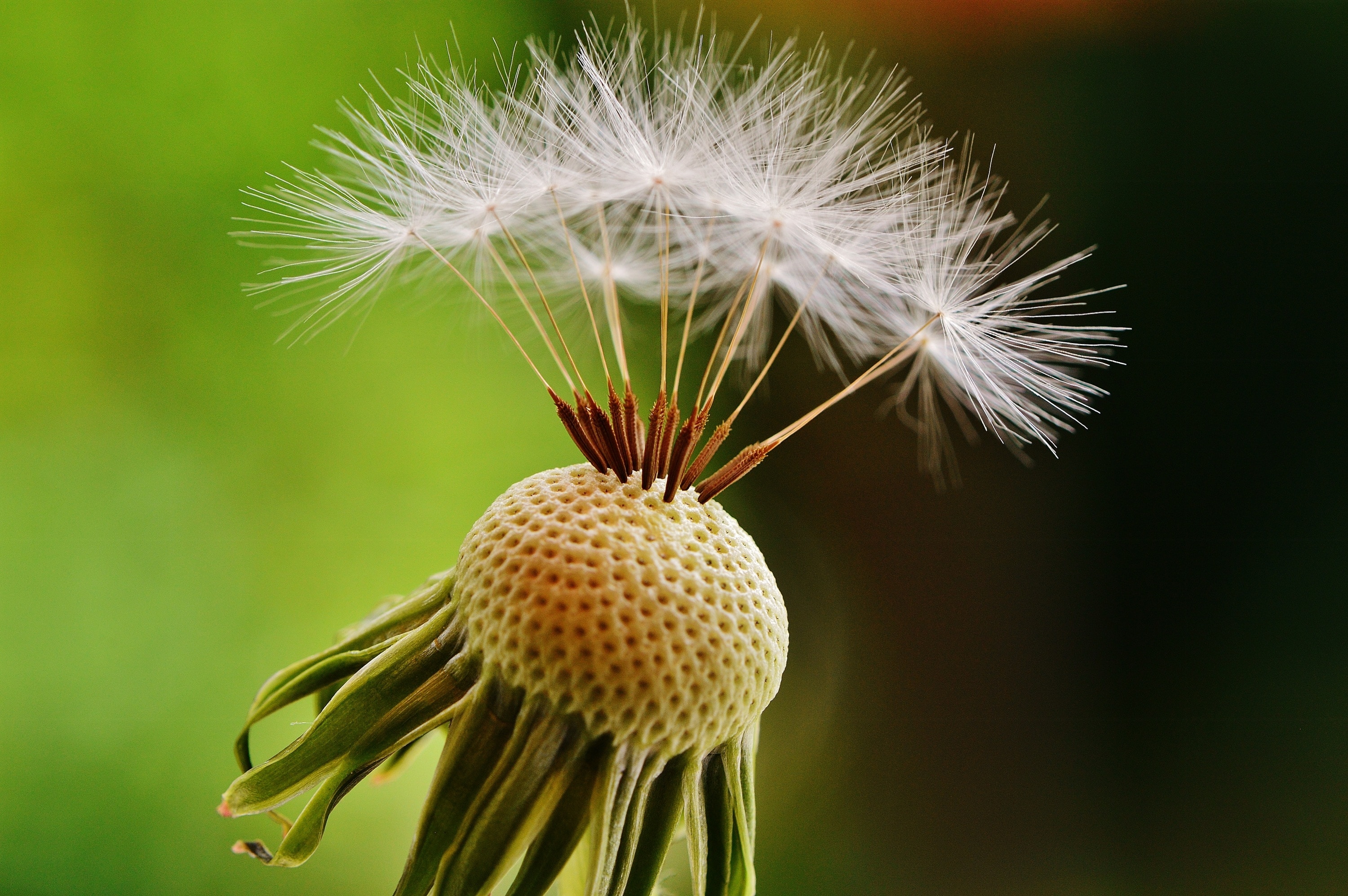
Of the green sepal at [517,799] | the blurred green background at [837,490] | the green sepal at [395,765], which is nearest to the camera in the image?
the green sepal at [517,799]

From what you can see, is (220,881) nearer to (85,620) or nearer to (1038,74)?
(85,620)

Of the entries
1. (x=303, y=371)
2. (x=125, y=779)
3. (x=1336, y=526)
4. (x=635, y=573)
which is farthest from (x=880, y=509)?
(x=125, y=779)

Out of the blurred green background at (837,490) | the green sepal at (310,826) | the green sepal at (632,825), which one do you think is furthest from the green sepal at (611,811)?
the blurred green background at (837,490)

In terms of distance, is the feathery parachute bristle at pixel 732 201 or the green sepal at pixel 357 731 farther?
the feathery parachute bristle at pixel 732 201

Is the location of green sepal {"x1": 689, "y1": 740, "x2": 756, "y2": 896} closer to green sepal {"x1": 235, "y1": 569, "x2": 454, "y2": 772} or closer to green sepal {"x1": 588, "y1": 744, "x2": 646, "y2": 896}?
green sepal {"x1": 588, "y1": 744, "x2": 646, "y2": 896}

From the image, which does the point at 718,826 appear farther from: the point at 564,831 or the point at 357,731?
the point at 357,731

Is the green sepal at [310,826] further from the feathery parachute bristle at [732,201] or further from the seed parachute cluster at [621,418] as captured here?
the feathery parachute bristle at [732,201]
